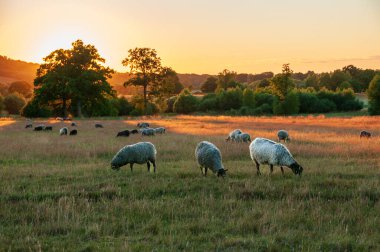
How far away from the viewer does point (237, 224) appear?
310 inches

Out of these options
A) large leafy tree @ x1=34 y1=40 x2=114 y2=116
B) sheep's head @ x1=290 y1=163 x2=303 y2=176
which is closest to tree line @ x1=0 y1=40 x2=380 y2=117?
large leafy tree @ x1=34 y1=40 x2=114 y2=116

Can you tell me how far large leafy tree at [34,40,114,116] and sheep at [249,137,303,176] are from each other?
50.3 m

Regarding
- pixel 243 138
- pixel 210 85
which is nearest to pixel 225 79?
pixel 210 85

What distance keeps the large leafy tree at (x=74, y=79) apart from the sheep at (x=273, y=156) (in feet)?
165

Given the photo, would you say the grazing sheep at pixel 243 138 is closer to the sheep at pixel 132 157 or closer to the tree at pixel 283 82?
the sheep at pixel 132 157

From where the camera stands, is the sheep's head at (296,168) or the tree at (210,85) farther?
the tree at (210,85)

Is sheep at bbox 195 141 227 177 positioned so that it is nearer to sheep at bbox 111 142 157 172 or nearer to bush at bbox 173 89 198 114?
sheep at bbox 111 142 157 172

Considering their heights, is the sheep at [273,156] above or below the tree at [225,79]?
below

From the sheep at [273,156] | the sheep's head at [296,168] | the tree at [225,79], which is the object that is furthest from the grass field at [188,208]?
the tree at [225,79]

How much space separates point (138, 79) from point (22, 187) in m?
60.2

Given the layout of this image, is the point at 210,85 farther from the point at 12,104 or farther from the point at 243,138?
the point at 243,138

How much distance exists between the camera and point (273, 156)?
13312mm

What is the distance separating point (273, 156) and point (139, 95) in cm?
6150

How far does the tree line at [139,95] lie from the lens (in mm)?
62444
